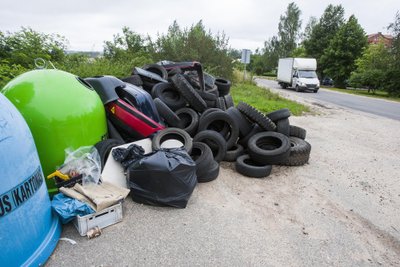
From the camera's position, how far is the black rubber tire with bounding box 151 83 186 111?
5492 millimetres

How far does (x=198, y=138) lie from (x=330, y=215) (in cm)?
226

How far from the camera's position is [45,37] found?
996cm

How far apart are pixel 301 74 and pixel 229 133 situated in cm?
2094

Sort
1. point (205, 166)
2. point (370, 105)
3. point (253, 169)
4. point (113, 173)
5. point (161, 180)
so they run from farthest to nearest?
point (370, 105), point (253, 169), point (205, 166), point (113, 173), point (161, 180)

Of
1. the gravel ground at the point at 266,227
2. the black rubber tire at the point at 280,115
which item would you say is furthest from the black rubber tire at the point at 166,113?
the black rubber tire at the point at 280,115

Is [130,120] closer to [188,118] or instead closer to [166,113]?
[166,113]

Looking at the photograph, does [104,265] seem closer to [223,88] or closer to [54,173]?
[54,173]

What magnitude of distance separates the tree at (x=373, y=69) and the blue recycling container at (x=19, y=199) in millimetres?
30855

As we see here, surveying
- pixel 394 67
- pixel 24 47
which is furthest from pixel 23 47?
pixel 394 67

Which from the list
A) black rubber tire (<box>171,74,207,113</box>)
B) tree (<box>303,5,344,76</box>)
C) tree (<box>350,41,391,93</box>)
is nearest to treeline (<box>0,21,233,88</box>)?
black rubber tire (<box>171,74,207,113</box>)

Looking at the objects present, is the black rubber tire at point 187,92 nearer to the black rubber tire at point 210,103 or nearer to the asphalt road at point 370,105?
the black rubber tire at point 210,103

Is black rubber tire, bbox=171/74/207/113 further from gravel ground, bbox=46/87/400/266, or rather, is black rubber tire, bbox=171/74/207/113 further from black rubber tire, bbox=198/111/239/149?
gravel ground, bbox=46/87/400/266

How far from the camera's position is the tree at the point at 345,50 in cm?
3366

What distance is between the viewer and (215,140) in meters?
4.44
